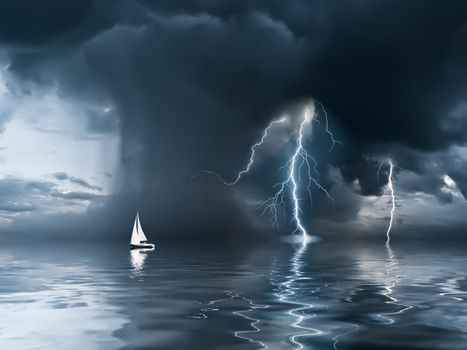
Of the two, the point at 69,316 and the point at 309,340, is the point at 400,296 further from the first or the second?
the point at 69,316

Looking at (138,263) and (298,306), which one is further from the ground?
(138,263)

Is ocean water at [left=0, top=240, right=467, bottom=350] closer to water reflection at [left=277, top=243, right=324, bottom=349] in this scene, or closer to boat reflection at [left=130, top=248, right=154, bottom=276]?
water reflection at [left=277, top=243, right=324, bottom=349]

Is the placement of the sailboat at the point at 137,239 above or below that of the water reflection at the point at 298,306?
above

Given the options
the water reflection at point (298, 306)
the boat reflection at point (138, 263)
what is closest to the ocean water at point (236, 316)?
the water reflection at point (298, 306)

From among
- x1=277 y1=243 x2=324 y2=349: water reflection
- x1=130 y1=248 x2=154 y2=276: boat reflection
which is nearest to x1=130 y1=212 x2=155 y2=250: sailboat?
x1=130 y1=248 x2=154 y2=276: boat reflection

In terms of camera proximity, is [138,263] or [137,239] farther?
[137,239]

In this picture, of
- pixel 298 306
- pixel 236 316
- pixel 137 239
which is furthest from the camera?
pixel 137 239

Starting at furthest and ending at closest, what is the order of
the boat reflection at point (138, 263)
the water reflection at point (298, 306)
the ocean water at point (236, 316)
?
the boat reflection at point (138, 263), the water reflection at point (298, 306), the ocean water at point (236, 316)

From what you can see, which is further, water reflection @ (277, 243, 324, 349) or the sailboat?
the sailboat

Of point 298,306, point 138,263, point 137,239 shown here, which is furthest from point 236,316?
point 137,239

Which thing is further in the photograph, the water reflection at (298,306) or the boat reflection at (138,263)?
the boat reflection at (138,263)

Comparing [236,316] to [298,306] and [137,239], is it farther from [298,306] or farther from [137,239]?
[137,239]

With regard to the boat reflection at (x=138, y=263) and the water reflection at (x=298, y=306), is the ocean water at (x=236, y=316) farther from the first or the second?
the boat reflection at (x=138, y=263)

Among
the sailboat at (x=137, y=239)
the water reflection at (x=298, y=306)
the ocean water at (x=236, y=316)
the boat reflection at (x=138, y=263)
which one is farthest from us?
the sailboat at (x=137, y=239)
